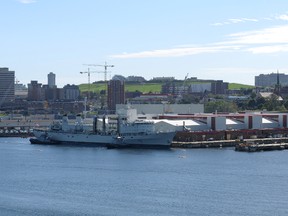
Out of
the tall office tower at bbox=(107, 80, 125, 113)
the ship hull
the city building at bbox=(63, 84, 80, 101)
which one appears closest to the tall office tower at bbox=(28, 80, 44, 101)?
the city building at bbox=(63, 84, 80, 101)

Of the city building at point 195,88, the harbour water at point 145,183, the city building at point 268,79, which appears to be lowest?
the harbour water at point 145,183

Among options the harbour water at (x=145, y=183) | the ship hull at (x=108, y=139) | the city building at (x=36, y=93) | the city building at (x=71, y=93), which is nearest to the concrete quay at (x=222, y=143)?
the ship hull at (x=108, y=139)

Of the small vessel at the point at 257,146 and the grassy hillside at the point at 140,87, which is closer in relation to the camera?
the small vessel at the point at 257,146

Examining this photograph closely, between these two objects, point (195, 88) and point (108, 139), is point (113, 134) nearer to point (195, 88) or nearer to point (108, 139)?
point (108, 139)

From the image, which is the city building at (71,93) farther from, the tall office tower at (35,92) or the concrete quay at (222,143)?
the concrete quay at (222,143)

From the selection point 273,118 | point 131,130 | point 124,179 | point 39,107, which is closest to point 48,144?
point 131,130

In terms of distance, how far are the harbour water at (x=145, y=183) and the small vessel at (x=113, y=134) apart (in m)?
2.77

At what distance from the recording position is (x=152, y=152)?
34125 millimetres

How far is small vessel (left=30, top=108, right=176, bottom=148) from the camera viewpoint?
36844mm

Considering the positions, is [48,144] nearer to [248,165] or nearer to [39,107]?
[248,165]

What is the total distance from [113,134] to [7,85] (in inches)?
2402

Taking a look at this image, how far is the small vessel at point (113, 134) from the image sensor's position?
36.8 metres

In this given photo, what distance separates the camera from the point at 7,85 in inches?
3816

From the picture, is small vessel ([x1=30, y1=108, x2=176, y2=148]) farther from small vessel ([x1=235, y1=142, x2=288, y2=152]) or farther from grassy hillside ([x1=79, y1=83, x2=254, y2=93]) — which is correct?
grassy hillside ([x1=79, y1=83, x2=254, y2=93])
